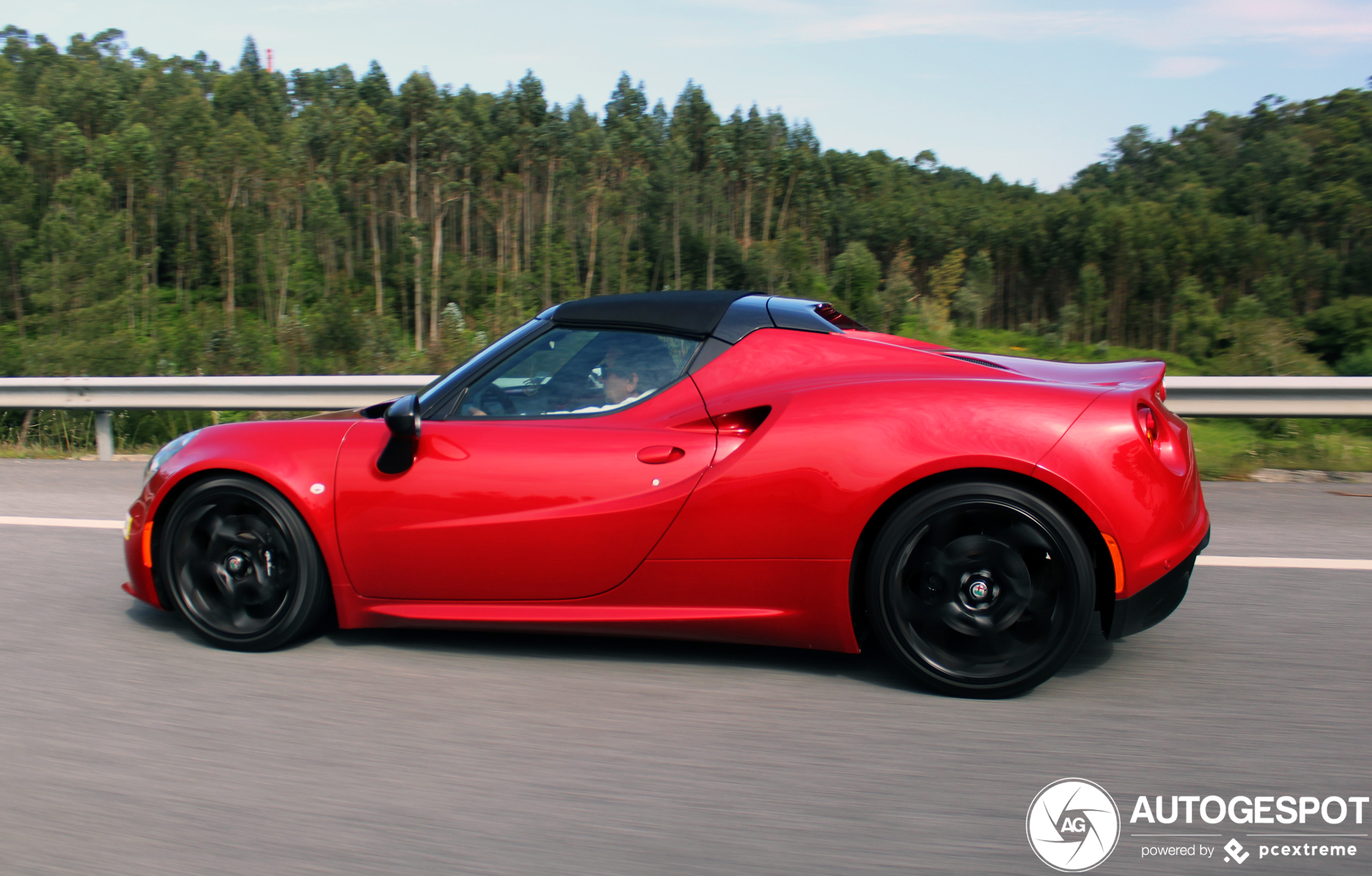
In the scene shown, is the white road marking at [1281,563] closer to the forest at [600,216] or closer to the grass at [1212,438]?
the grass at [1212,438]

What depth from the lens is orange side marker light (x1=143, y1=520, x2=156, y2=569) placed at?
3812mm

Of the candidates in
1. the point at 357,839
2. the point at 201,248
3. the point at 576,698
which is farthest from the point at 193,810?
the point at 201,248

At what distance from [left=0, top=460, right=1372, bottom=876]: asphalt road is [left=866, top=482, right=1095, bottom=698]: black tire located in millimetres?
125

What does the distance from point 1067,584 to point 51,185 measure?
104 meters

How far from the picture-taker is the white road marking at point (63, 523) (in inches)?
229

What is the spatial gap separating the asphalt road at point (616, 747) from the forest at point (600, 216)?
5712cm

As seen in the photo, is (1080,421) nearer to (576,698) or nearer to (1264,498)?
(576,698)

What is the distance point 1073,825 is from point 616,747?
A: 3.82 feet

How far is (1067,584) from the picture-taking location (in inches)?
120

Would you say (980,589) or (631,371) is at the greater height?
(631,371)

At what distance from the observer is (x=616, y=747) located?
9.41ft

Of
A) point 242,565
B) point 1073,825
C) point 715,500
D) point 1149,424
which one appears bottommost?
point 1073,825

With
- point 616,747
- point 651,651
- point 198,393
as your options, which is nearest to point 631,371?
point 651,651

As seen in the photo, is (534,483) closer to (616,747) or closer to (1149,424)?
(616,747)
